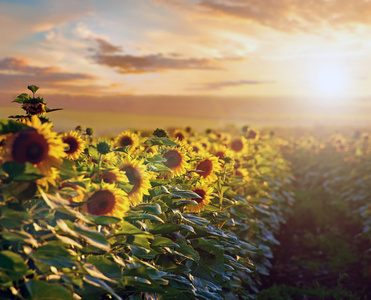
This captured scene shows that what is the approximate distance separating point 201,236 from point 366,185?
9411 mm

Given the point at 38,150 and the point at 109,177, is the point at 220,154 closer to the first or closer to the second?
the point at 109,177

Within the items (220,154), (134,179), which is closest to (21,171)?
(134,179)

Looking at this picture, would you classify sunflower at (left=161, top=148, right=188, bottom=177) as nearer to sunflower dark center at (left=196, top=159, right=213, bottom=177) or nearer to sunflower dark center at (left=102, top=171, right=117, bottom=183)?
sunflower dark center at (left=196, top=159, right=213, bottom=177)

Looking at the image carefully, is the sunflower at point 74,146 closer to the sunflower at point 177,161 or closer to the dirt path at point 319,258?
the sunflower at point 177,161

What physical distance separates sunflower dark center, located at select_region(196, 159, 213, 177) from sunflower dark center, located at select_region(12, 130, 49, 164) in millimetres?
2549

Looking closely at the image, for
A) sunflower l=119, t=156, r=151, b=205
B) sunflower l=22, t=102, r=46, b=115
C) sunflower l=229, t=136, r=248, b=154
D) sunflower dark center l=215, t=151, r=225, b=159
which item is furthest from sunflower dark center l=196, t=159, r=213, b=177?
sunflower l=229, t=136, r=248, b=154

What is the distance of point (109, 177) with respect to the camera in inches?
96.9

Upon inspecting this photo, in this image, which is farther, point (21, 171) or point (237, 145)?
point (237, 145)

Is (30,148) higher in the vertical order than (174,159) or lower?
higher

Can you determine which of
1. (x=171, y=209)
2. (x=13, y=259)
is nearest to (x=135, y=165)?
(x=171, y=209)

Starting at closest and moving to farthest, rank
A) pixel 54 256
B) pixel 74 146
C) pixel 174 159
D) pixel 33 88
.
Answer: pixel 54 256 → pixel 33 88 → pixel 74 146 → pixel 174 159

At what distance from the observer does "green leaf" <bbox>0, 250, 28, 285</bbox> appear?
1.66 m

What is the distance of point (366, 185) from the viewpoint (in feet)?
37.8

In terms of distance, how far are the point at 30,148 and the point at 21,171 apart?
14cm
